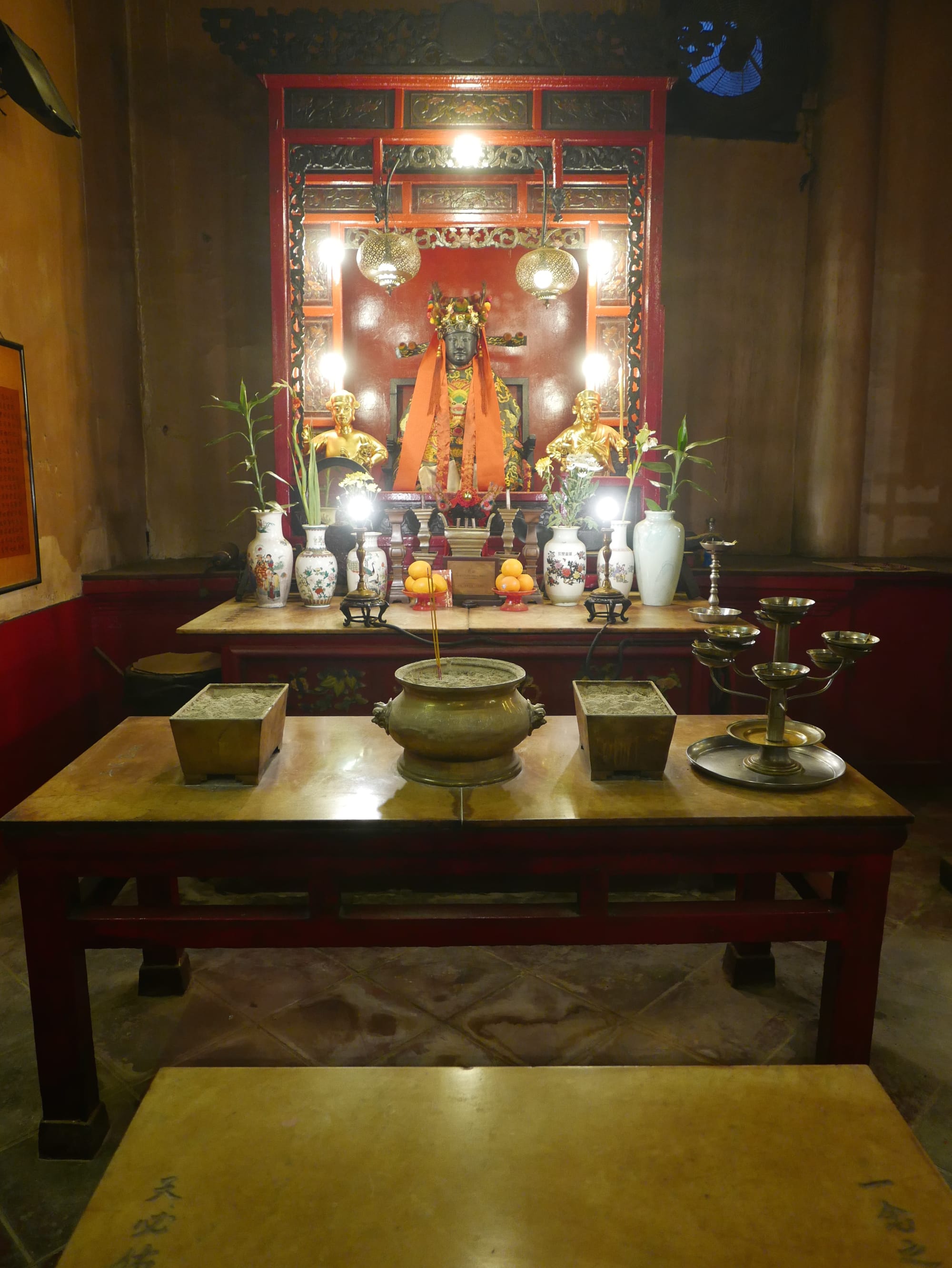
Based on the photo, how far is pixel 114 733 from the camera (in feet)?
7.55

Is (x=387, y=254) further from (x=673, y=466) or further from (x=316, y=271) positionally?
(x=673, y=466)

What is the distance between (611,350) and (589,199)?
2.56 ft

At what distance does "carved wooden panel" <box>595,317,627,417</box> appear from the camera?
4.77 m

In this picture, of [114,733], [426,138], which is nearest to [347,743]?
[114,733]

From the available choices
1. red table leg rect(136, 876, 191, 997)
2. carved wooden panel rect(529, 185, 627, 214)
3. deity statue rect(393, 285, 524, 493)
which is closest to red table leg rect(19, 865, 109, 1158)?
red table leg rect(136, 876, 191, 997)

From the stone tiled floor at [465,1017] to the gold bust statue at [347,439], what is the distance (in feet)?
8.71

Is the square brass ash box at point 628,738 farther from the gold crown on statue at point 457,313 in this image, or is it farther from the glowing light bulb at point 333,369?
the glowing light bulb at point 333,369

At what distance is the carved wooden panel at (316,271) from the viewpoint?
4.65 m

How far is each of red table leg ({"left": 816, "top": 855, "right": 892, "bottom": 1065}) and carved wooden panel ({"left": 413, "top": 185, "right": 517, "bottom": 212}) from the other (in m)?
3.98

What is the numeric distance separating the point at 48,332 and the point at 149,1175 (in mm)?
3745

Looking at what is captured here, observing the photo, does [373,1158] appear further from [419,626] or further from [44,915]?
[419,626]

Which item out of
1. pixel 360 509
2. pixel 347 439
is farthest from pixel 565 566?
pixel 347 439

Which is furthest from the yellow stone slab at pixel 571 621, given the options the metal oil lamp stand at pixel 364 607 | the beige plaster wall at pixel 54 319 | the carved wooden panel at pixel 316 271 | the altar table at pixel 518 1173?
the altar table at pixel 518 1173

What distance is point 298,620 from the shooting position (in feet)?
11.6
